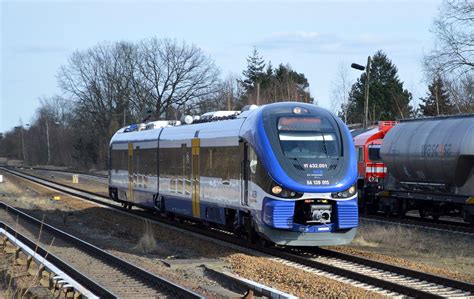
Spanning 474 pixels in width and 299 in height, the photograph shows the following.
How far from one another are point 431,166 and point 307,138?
877cm

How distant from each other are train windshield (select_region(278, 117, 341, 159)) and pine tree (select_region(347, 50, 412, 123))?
59934 millimetres

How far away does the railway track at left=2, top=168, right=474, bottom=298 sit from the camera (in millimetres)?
11398

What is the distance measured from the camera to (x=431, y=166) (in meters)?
23.0

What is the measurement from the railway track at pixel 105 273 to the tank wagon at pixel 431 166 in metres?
11.1

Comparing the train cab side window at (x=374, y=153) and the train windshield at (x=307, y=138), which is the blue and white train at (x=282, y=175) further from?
the train cab side window at (x=374, y=153)

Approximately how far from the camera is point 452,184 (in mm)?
22281

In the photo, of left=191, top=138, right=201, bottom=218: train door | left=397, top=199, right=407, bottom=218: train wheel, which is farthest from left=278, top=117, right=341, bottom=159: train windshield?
left=397, top=199, right=407, bottom=218: train wheel

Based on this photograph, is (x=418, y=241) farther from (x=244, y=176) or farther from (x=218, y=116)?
(x=218, y=116)

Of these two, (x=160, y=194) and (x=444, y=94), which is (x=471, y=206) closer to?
(x=160, y=194)

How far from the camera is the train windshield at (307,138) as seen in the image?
50.4ft

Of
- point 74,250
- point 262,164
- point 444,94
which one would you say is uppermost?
point 444,94

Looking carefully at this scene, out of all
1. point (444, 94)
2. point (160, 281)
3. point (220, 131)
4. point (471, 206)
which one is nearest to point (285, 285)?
point (160, 281)

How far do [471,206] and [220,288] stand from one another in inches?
470

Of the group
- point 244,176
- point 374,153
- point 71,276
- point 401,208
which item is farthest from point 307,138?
point 374,153
